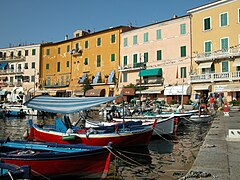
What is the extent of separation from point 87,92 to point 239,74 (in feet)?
85.9

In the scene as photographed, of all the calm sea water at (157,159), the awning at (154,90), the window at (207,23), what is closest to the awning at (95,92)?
the awning at (154,90)

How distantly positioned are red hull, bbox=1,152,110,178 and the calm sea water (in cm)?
77

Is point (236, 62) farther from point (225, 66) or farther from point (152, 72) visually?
point (152, 72)

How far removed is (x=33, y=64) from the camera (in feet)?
208

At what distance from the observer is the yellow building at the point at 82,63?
49.5 m

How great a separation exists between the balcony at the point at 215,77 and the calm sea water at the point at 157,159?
18.4 meters

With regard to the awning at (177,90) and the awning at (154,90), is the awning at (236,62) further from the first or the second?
the awning at (154,90)

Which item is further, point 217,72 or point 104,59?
point 104,59

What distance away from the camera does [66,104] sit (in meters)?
12.8

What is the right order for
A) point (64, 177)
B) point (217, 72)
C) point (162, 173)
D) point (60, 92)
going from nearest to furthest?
point (64, 177) < point (162, 173) < point (217, 72) < point (60, 92)

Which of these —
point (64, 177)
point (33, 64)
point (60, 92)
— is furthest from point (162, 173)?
point (33, 64)

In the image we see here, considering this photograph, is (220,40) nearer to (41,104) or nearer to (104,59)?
(104,59)

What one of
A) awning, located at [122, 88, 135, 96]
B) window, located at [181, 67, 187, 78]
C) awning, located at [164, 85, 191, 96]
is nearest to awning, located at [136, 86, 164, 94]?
awning, located at [164, 85, 191, 96]

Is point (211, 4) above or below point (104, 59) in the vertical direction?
above
